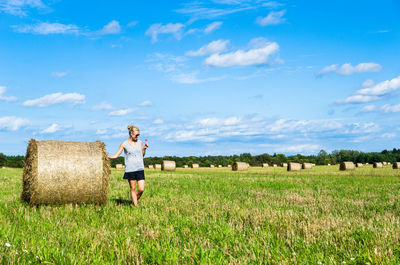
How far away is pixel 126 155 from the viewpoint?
10.4 meters

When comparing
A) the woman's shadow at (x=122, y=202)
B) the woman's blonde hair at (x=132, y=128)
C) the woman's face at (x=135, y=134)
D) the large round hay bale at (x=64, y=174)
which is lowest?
the woman's shadow at (x=122, y=202)

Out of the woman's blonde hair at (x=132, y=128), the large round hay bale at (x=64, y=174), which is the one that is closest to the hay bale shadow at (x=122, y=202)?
the large round hay bale at (x=64, y=174)

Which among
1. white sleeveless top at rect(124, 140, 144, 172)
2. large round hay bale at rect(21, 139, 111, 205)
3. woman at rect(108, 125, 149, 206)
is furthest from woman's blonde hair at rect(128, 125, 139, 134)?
large round hay bale at rect(21, 139, 111, 205)

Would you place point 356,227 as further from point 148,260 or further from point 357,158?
point 357,158

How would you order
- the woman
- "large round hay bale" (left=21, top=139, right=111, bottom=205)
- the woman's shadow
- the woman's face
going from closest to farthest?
"large round hay bale" (left=21, top=139, right=111, bottom=205), the woman, the woman's face, the woman's shadow

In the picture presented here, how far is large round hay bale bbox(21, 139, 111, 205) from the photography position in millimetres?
9844

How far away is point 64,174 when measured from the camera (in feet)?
33.1

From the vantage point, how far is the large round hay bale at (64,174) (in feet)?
32.3

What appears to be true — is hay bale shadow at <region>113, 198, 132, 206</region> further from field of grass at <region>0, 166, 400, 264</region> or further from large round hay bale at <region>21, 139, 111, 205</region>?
field of grass at <region>0, 166, 400, 264</region>

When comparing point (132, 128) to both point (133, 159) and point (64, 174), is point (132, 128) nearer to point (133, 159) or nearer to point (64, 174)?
point (133, 159)

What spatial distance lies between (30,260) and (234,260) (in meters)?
2.66

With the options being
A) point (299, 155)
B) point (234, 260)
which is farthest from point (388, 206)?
point (299, 155)

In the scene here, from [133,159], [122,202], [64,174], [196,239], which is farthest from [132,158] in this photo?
[196,239]

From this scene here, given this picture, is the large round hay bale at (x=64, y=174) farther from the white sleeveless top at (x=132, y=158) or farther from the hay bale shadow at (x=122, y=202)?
the white sleeveless top at (x=132, y=158)
